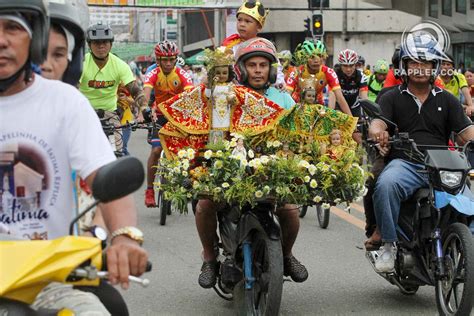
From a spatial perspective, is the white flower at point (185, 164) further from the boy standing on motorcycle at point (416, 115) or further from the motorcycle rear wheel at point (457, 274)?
the motorcycle rear wheel at point (457, 274)

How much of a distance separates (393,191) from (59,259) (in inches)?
178

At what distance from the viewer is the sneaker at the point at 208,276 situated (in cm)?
723

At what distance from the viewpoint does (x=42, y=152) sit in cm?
351

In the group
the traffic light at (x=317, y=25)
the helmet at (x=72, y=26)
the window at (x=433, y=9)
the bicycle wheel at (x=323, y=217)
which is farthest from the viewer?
the window at (x=433, y=9)

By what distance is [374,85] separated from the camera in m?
19.4

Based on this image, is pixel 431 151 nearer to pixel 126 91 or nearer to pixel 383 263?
pixel 383 263

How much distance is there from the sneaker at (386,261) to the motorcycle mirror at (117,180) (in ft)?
14.7

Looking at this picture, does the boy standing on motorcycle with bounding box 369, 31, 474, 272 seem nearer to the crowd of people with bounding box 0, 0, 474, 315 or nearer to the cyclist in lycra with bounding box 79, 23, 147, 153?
the crowd of people with bounding box 0, 0, 474, 315

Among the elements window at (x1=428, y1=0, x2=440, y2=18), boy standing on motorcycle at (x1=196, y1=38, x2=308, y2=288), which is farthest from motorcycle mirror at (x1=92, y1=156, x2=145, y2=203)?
window at (x1=428, y1=0, x2=440, y2=18)

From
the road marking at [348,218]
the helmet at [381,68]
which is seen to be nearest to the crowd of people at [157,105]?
the road marking at [348,218]

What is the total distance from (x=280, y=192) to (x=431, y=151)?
3.82 ft

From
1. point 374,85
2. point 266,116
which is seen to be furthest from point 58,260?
point 374,85

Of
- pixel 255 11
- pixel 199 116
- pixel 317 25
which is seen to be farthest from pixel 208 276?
pixel 317 25

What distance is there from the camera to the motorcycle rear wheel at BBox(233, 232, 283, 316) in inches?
248
